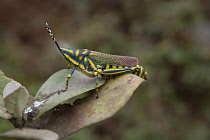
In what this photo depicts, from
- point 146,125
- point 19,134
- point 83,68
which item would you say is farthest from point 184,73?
point 19,134

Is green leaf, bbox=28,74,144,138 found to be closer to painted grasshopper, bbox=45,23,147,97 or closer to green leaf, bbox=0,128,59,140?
green leaf, bbox=0,128,59,140

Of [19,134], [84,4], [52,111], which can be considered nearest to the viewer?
[19,134]

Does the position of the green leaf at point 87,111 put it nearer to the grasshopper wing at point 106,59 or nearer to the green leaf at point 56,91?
the green leaf at point 56,91

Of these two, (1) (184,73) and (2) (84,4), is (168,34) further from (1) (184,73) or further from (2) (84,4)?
(2) (84,4)

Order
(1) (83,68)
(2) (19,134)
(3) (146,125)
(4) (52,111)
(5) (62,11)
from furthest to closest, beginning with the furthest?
(5) (62,11) < (3) (146,125) < (1) (83,68) < (4) (52,111) < (2) (19,134)

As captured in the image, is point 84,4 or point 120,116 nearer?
point 120,116

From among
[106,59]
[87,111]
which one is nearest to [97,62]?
[106,59]
